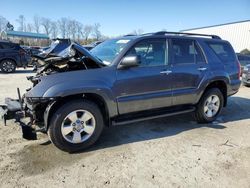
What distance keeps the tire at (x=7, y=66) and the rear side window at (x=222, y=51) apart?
12.3 metres

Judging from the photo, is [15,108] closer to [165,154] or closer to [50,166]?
[50,166]

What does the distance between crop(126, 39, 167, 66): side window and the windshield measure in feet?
0.79

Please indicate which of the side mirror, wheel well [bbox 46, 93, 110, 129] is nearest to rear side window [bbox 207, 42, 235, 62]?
the side mirror

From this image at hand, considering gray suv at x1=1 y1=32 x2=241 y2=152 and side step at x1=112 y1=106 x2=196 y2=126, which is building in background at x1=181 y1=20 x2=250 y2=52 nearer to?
gray suv at x1=1 y1=32 x2=241 y2=152

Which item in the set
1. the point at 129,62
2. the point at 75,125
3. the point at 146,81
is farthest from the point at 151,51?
the point at 75,125

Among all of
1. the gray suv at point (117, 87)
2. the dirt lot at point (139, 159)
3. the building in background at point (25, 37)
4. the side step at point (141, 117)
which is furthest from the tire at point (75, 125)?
the building in background at point (25, 37)

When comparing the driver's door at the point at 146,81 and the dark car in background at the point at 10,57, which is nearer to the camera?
the driver's door at the point at 146,81

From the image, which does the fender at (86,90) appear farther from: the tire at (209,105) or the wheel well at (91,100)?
the tire at (209,105)

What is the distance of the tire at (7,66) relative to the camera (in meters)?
13.7

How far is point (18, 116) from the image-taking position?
3916mm

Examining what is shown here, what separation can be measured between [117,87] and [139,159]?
3.97 ft

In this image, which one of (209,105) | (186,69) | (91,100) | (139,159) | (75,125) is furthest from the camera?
(209,105)

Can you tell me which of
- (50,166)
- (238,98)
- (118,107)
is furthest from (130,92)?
(238,98)

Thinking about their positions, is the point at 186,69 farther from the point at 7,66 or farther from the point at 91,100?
the point at 7,66
